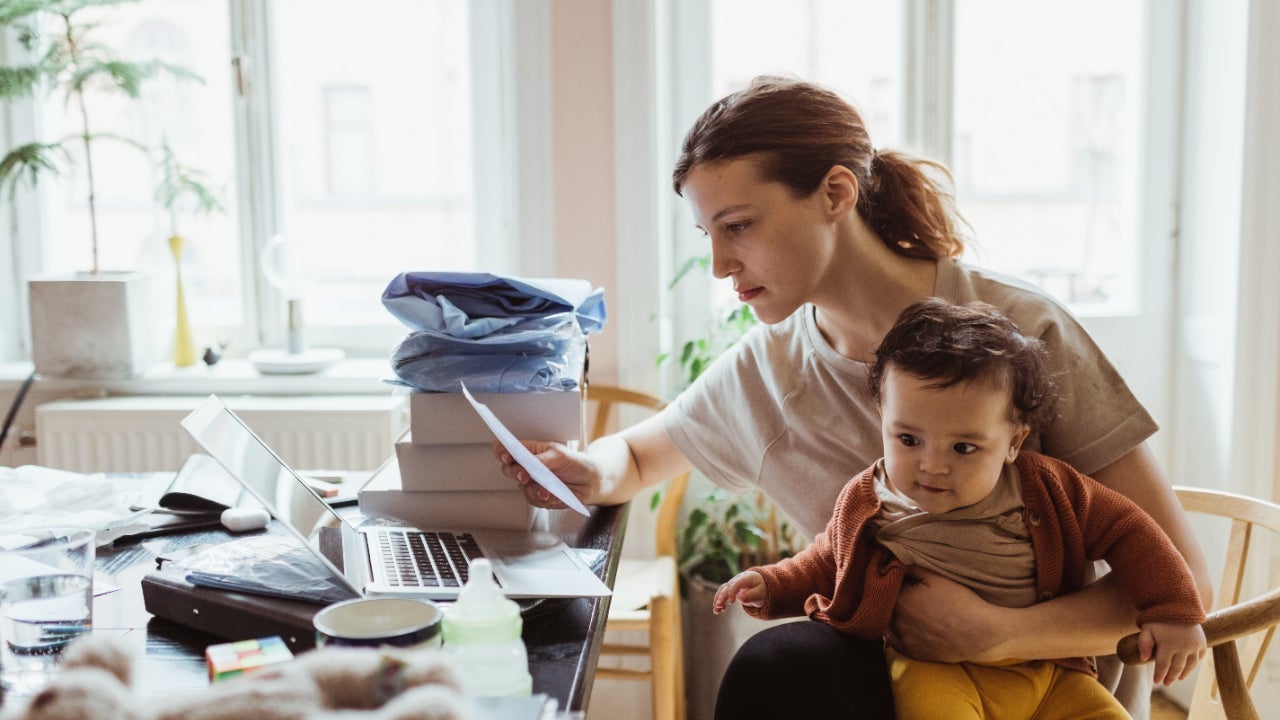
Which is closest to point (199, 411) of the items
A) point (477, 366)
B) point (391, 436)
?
point (477, 366)

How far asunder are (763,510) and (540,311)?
1347 mm

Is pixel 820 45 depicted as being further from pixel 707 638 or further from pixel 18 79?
pixel 18 79

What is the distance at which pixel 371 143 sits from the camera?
298 centimetres

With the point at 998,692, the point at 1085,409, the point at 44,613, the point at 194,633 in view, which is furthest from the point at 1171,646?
the point at 44,613

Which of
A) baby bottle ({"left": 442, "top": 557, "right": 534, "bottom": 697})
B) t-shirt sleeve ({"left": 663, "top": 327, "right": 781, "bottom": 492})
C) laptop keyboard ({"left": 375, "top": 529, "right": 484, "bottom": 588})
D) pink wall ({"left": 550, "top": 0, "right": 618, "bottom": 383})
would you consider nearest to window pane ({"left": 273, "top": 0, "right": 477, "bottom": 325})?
pink wall ({"left": 550, "top": 0, "right": 618, "bottom": 383})

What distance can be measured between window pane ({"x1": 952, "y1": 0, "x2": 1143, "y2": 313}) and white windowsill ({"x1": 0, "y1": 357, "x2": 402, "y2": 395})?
5.25 ft

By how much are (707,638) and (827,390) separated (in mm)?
1244

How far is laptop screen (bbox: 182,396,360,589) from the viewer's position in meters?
1.06

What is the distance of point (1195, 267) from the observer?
8.93 ft

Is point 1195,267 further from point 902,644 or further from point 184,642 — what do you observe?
point 184,642

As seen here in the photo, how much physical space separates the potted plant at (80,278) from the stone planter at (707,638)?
1.45m

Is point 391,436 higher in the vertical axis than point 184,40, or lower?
lower

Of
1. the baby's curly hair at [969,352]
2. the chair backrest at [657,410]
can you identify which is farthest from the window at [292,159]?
the baby's curly hair at [969,352]

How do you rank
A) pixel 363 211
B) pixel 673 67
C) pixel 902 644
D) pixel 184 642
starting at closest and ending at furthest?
pixel 184 642 → pixel 902 644 → pixel 673 67 → pixel 363 211
